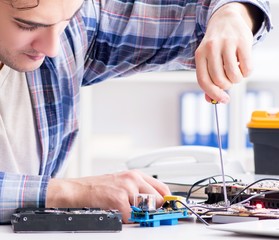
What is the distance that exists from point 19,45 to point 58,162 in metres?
0.46

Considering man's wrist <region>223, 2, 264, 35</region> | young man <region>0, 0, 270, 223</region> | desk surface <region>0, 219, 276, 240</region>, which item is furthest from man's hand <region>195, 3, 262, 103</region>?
desk surface <region>0, 219, 276, 240</region>

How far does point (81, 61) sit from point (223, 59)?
0.60 m

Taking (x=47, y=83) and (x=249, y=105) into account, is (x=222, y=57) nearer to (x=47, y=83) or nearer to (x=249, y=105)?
(x=47, y=83)

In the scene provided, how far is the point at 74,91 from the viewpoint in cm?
169

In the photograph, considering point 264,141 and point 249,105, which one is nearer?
point 264,141

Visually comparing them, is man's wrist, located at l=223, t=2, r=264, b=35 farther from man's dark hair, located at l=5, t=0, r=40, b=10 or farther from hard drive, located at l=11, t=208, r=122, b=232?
hard drive, located at l=11, t=208, r=122, b=232

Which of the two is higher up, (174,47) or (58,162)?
(174,47)

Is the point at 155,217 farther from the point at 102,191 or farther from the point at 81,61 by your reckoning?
the point at 81,61

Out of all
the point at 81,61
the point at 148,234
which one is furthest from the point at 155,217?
the point at 81,61

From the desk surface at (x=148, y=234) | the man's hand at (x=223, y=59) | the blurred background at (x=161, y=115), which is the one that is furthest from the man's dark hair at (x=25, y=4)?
the blurred background at (x=161, y=115)

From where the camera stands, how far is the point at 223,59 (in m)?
1.19

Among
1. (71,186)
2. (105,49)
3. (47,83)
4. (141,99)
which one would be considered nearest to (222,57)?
(71,186)

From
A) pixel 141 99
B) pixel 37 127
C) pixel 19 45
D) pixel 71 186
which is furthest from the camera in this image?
pixel 141 99

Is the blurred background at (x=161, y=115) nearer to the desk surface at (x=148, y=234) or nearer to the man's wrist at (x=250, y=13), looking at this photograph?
the man's wrist at (x=250, y=13)
